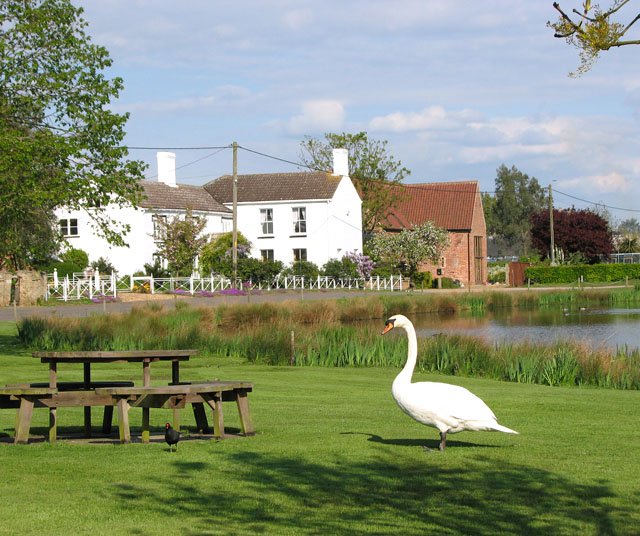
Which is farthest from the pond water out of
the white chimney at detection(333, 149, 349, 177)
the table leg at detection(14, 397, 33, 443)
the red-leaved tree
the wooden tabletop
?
the red-leaved tree

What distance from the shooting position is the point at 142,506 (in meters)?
7.12

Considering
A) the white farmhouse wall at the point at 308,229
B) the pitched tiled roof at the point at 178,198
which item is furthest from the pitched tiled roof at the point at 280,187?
the pitched tiled roof at the point at 178,198

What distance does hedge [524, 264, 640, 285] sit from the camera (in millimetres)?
73812

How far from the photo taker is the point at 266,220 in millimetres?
66812

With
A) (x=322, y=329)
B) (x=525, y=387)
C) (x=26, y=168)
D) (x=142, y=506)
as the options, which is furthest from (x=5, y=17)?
(x=142, y=506)

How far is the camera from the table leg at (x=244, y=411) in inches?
395

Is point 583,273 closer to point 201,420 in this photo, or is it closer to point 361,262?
point 361,262

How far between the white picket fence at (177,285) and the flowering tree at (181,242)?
217 cm

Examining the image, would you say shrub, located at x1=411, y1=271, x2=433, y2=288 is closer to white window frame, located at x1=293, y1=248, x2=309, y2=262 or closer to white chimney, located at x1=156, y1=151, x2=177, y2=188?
white window frame, located at x1=293, y1=248, x2=309, y2=262

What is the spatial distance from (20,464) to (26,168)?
38.5 ft

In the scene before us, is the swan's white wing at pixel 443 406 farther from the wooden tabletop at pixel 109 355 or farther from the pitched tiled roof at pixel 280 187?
the pitched tiled roof at pixel 280 187

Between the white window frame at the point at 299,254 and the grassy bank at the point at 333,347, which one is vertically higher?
the white window frame at the point at 299,254

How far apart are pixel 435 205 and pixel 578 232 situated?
46.0ft

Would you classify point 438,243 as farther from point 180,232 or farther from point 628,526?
point 628,526
